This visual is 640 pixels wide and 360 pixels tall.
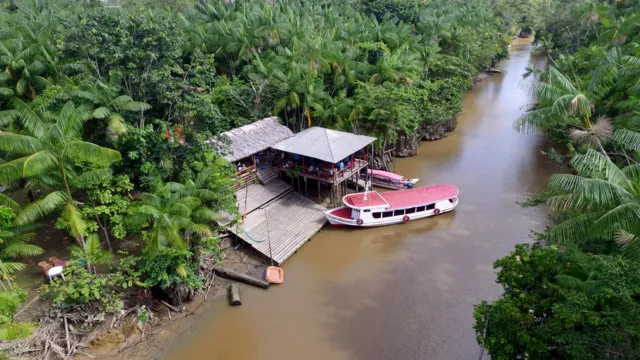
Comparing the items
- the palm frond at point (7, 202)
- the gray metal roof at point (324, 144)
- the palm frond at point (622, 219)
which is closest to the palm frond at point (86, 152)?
the palm frond at point (7, 202)

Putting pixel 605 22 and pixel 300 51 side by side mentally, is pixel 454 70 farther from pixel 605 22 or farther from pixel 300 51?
pixel 300 51

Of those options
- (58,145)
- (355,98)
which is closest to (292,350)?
(58,145)

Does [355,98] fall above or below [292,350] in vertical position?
above

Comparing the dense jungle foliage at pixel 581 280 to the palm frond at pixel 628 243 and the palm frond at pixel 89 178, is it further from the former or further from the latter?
the palm frond at pixel 89 178

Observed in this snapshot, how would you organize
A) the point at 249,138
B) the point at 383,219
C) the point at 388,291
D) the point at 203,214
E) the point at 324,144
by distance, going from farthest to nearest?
the point at 249,138 < the point at 324,144 < the point at 383,219 < the point at 388,291 < the point at 203,214

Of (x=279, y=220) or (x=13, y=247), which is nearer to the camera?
(x=13, y=247)

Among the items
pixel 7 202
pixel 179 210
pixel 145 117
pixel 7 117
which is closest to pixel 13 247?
pixel 7 202

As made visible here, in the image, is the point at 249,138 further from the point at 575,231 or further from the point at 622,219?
the point at 622,219
